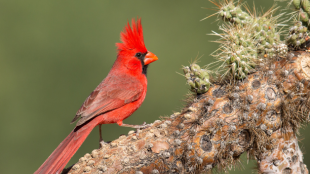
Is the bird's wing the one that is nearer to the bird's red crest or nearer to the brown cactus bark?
the bird's red crest

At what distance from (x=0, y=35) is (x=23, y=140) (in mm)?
1741

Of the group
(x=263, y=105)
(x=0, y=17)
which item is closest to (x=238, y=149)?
(x=263, y=105)

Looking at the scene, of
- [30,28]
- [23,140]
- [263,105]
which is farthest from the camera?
[30,28]

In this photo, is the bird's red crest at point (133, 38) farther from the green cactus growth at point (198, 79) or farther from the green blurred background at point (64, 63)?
the green blurred background at point (64, 63)

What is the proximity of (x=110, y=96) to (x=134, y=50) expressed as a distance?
52cm

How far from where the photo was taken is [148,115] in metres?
5.04

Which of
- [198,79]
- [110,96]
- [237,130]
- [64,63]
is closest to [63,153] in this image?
[110,96]

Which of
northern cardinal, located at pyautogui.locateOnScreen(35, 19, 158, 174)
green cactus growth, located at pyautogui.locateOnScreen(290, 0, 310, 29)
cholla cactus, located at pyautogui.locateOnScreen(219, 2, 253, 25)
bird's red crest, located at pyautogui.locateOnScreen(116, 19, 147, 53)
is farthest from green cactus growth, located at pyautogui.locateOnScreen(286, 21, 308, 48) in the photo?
bird's red crest, located at pyautogui.locateOnScreen(116, 19, 147, 53)

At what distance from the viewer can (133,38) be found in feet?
9.25

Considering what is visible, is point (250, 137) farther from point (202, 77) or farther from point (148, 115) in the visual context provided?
point (148, 115)

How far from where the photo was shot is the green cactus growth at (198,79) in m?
1.83

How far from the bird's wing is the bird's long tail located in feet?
0.30

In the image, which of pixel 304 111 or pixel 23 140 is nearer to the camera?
pixel 304 111

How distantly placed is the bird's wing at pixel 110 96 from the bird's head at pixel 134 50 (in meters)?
0.16
